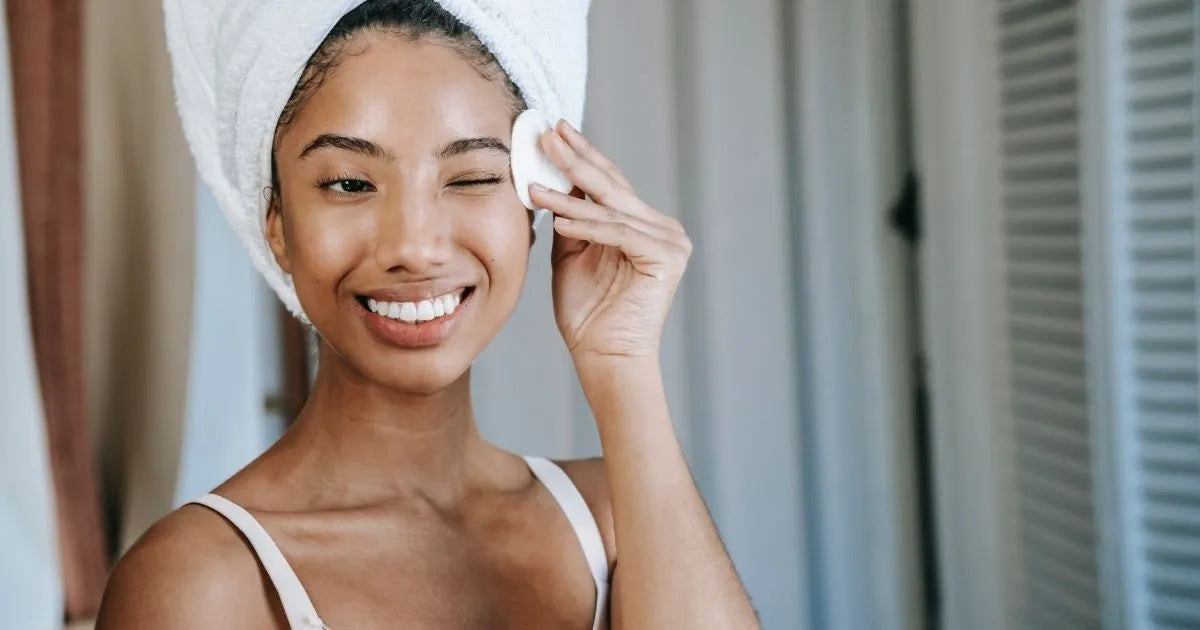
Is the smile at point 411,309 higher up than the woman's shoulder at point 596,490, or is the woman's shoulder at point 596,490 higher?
the smile at point 411,309

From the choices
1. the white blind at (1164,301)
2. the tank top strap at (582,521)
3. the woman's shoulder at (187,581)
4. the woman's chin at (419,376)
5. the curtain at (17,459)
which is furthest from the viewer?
the white blind at (1164,301)

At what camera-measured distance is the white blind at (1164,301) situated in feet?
5.37

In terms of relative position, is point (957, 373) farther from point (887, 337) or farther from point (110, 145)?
point (110, 145)

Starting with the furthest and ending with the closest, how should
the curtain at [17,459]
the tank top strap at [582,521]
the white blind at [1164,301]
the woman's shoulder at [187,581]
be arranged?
the white blind at [1164,301] < the curtain at [17,459] < the tank top strap at [582,521] < the woman's shoulder at [187,581]

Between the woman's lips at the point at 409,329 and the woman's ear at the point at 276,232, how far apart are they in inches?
3.9

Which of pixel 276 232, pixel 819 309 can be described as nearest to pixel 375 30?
pixel 276 232

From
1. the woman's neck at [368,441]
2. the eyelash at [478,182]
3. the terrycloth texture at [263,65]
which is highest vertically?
the terrycloth texture at [263,65]

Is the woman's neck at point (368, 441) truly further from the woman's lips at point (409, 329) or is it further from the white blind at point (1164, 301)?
the white blind at point (1164, 301)

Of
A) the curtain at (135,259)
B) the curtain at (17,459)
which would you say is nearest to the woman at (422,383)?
the curtain at (17,459)

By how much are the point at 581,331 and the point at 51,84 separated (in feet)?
3.54

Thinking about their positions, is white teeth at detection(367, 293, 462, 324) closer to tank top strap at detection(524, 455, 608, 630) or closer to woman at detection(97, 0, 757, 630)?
woman at detection(97, 0, 757, 630)

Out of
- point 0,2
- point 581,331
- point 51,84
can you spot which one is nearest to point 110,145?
point 51,84

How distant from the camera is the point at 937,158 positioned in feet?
6.79

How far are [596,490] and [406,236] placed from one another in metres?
0.44
